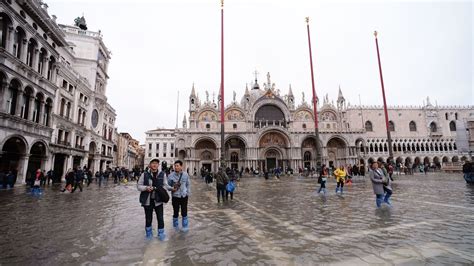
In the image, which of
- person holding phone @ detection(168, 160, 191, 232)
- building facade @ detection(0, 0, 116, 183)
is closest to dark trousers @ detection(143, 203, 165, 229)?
person holding phone @ detection(168, 160, 191, 232)

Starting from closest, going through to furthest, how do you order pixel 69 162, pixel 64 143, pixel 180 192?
pixel 180 192
pixel 64 143
pixel 69 162

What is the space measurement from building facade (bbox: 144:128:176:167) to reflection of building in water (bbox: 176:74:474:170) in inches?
854

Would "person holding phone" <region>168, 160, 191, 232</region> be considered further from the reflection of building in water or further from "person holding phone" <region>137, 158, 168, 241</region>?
the reflection of building in water

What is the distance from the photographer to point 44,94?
64.7ft

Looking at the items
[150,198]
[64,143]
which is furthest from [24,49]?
[150,198]

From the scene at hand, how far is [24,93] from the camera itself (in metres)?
17.5

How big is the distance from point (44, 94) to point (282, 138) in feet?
114

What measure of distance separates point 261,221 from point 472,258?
4.06 metres

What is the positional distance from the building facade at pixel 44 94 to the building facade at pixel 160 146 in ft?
97.9

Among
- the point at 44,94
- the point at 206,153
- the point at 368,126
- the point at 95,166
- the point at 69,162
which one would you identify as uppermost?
the point at 368,126

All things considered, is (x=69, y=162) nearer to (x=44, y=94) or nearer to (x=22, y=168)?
(x=22, y=168)

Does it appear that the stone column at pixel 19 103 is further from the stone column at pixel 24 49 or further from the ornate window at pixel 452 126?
the ornate window at pixel 452 126

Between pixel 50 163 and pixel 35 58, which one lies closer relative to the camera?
pixel 35 58

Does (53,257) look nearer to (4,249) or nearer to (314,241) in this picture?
(4,249)
